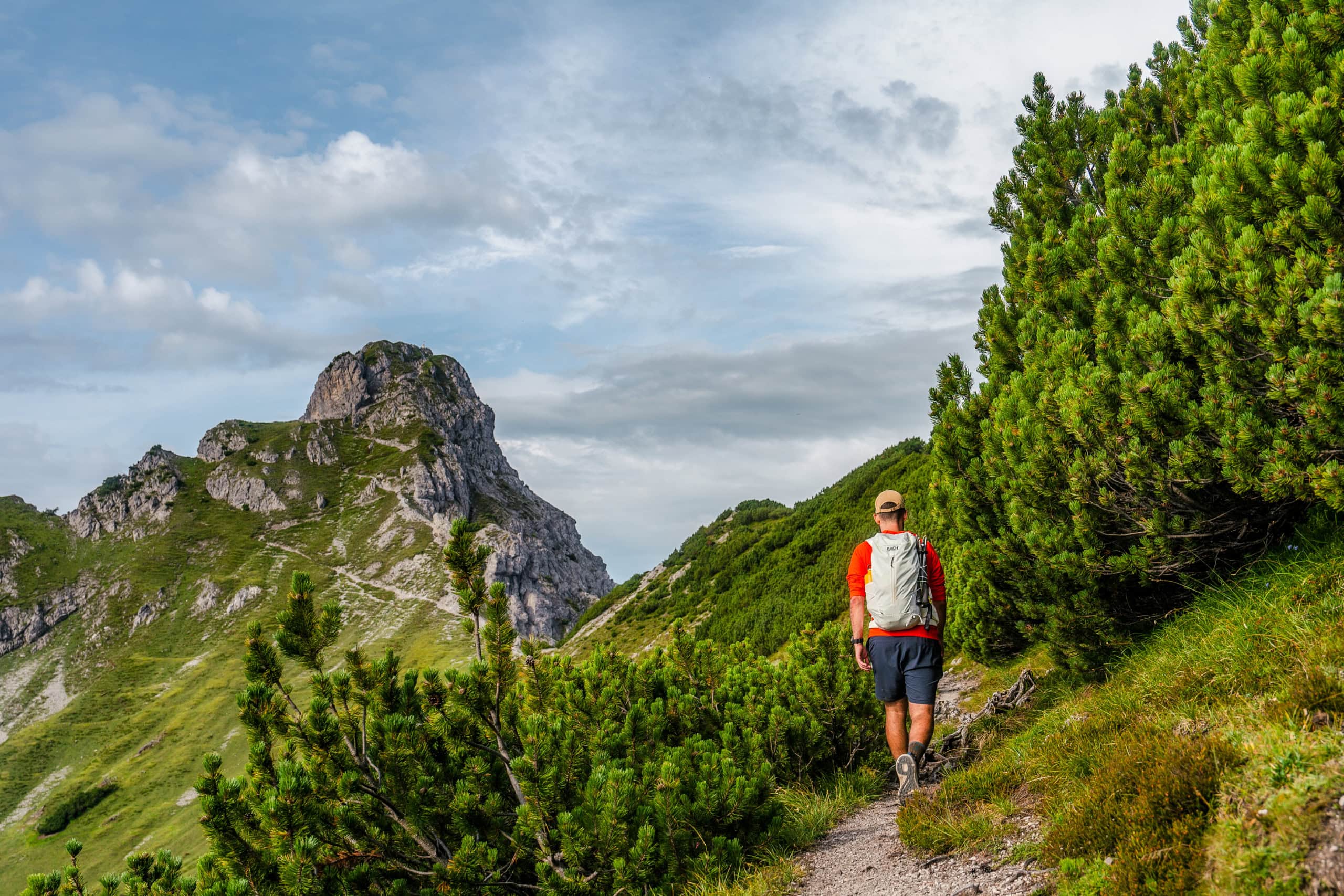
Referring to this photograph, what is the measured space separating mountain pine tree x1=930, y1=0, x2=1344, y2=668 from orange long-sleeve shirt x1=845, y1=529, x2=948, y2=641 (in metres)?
1.22

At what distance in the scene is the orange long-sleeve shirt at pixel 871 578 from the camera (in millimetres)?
6094

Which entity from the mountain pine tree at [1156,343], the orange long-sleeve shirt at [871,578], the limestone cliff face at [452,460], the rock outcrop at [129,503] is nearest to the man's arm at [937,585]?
the orange long-sleeve shirt at [871,578]

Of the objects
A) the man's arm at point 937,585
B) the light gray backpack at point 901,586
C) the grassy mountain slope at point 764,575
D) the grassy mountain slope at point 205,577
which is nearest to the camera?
the light gray backpack at point 901,586

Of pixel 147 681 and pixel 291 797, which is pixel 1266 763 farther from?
pixel 147 681

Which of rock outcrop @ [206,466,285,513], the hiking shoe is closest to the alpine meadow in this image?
the hiking shoe

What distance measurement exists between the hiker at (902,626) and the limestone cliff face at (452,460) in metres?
125

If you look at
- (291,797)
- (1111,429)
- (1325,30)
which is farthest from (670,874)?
(1325,30)

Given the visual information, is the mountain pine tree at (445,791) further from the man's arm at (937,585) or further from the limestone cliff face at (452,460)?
the limestone cliff face at (452,460)

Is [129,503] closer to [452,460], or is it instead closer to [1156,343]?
[452,460]

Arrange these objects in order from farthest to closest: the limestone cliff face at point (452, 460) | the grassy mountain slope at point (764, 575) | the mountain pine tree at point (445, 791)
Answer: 1. the limestone cliff face at point (452, 460)
2. the grassy mountain slope at point (764, 575)
3. the mountain pine tree at point (445, 791)

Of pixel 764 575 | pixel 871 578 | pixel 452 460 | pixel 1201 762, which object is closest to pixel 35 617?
pixel 452 460

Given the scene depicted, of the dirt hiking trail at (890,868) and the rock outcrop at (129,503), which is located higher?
the rock outcrop at (129,503)

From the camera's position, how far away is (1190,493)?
573cm

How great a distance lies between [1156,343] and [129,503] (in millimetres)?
192825
